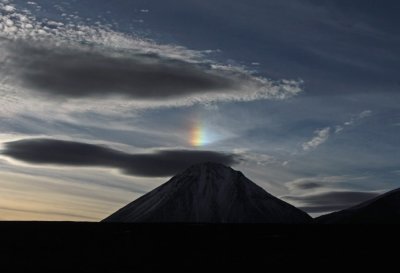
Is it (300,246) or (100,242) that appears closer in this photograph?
(300,246)

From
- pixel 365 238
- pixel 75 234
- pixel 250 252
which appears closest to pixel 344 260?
pixel 250 252

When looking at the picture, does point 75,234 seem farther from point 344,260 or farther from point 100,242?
point 344,260

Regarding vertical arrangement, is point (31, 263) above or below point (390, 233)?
below

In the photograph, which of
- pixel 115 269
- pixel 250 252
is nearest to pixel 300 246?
pixel 250 252

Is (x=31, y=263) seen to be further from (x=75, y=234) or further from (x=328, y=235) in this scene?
(x=328, y=235)

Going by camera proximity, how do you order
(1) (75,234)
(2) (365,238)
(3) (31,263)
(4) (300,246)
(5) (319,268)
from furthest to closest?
(1) (75,234), (2) (365,238), (4) (300,246), (3) (31,263), (5) (319,268)

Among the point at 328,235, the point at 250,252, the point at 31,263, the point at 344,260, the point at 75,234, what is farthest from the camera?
the point at 75,234
